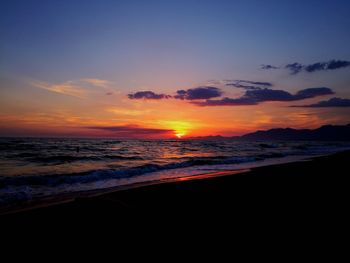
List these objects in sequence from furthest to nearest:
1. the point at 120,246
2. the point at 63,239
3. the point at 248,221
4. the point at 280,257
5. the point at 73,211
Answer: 1. the point at 73,211
2. the point at 248,221
3. the point at 63,239
4. the point at 120,246
5. the point at 280,257

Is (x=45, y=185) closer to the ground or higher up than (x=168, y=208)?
closer to the ground

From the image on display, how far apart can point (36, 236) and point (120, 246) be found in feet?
5.33

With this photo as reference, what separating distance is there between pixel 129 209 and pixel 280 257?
2.76 m

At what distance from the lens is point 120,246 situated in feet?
11.2

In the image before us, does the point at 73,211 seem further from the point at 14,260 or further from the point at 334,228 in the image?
the point at 334,228

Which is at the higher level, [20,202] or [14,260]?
[14,260]

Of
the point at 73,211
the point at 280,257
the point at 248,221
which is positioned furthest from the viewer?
the point at 73,211

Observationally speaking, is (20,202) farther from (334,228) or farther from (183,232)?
(334,228)

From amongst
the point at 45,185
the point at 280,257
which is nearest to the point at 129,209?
the point at 280,257

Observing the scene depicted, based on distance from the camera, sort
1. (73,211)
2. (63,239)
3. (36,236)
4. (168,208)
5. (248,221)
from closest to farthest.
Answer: (63,239) < (36,236) < (248,221) < (73,211) < (168,208)

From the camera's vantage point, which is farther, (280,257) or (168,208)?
(168,208)

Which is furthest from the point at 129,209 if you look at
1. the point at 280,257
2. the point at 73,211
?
the point at 280,257

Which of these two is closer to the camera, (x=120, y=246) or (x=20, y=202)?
(x=120, y=246)

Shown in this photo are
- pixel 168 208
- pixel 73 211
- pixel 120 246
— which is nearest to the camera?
pixel 120 246
